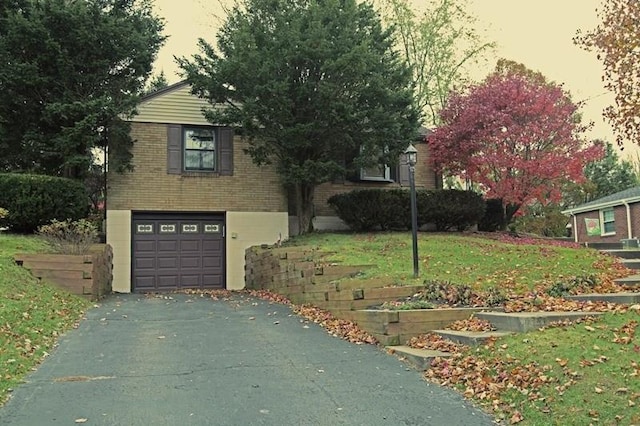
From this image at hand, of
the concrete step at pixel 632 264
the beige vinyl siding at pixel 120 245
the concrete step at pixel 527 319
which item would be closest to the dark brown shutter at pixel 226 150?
the beige vinyl siding at pixel 120 245

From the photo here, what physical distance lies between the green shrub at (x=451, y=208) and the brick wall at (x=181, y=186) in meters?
4.32

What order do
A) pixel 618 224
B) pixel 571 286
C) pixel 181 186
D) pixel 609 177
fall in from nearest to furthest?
pixel 571 286, pixel 181 186, pixel 618 224, pixel 609 177

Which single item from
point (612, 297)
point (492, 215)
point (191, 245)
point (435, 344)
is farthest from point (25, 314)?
point (492, 215)

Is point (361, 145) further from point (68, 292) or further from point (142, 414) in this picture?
point (142, 414)

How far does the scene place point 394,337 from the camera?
7496 mm

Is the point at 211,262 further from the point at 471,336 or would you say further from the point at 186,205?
the point at 471,336

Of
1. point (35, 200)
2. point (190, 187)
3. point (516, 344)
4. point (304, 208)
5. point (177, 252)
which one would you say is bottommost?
point (516, 344)

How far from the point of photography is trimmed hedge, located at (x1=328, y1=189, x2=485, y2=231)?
16469 millimetres

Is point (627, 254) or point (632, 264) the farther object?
point (627, 254)

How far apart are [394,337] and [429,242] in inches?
274

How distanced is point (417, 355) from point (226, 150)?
39.2 ft

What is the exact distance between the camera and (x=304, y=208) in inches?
674

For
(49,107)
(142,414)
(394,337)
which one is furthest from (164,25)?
(142,414)

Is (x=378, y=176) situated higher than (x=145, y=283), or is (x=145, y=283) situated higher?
(x=378, y=176)
